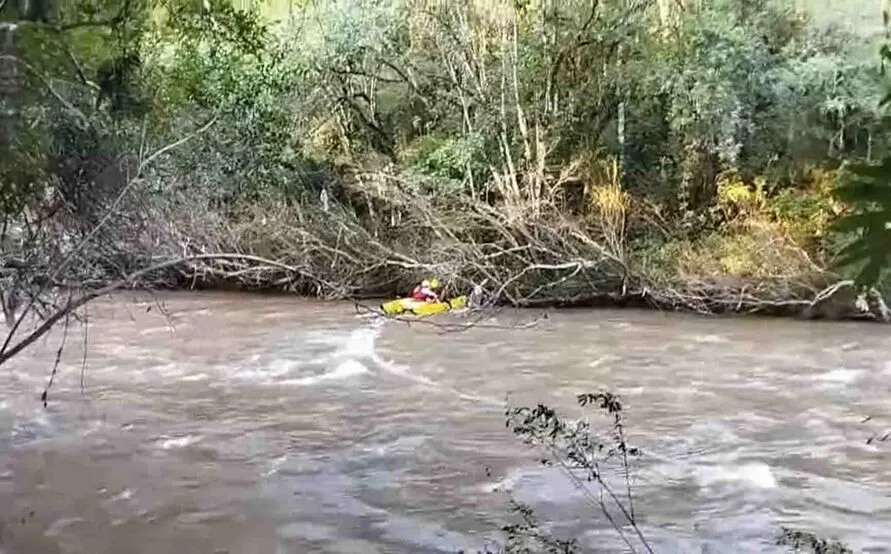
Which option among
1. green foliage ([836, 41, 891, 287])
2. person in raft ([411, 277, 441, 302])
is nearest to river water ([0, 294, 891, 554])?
person in raft ([411, 277, 441, 302])

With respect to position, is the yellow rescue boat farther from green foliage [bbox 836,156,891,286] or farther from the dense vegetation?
green foliage [bbox 836,156,891,286]

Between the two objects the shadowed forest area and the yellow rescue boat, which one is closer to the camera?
the yellow rescue boat

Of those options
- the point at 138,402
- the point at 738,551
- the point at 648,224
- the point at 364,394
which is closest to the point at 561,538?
the point at 738,551

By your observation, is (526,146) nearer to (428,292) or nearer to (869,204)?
(428,292)

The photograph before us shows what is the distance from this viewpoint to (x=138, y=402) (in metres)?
6.66

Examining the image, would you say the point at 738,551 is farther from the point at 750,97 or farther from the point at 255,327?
the point at 750,97

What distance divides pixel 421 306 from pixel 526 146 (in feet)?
6.89

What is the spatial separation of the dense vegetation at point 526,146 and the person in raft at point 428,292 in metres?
0.16

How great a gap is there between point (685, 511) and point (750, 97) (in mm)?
6277

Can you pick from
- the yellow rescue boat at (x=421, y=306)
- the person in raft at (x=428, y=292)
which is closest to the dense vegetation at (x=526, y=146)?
the person in raft at (x=428, y=292)

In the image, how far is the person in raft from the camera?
9.59 meters

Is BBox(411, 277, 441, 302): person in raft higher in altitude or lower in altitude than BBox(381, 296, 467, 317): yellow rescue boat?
higher

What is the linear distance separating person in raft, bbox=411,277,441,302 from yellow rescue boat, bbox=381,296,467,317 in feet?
0.22

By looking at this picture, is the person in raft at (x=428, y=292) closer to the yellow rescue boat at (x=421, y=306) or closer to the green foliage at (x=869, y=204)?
the yellow rescue boat at (x=421, y=306)
